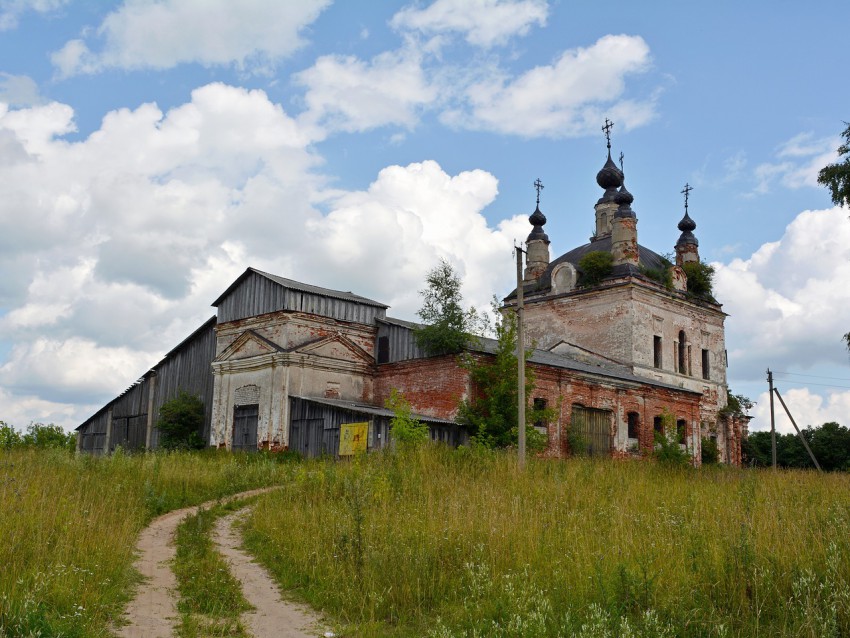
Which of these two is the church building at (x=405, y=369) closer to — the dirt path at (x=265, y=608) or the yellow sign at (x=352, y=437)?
the yellow sign at (x=352, y=437)

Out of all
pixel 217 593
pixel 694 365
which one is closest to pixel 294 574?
pixel 217 593

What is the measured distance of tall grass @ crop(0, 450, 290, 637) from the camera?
6.32 metres

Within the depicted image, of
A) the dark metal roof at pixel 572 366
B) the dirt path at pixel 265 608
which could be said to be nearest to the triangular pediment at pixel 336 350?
the dark metal roof at pixel 572 366

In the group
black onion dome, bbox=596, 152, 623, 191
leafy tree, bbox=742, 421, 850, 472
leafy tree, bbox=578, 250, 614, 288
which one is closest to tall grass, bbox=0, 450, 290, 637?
leafy tree, bbox=578, 250, 614, 288

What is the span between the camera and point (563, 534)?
8500 mm

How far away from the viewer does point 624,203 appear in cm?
3597

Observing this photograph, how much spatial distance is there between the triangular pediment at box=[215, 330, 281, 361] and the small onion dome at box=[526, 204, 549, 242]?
19254 millimetres

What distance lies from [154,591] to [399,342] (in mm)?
17960

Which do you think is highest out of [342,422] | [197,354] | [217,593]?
[197,354]

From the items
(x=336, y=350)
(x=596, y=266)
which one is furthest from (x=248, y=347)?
(x=596, y=266)

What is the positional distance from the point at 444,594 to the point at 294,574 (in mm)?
2035

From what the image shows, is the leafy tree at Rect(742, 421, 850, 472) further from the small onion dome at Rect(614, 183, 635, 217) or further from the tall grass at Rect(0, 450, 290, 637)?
the tall grass at Rect(0, 450, 290, 637)

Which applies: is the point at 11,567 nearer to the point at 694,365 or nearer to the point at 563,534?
the point at 563,534

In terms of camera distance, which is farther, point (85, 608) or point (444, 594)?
point (444, 594)
